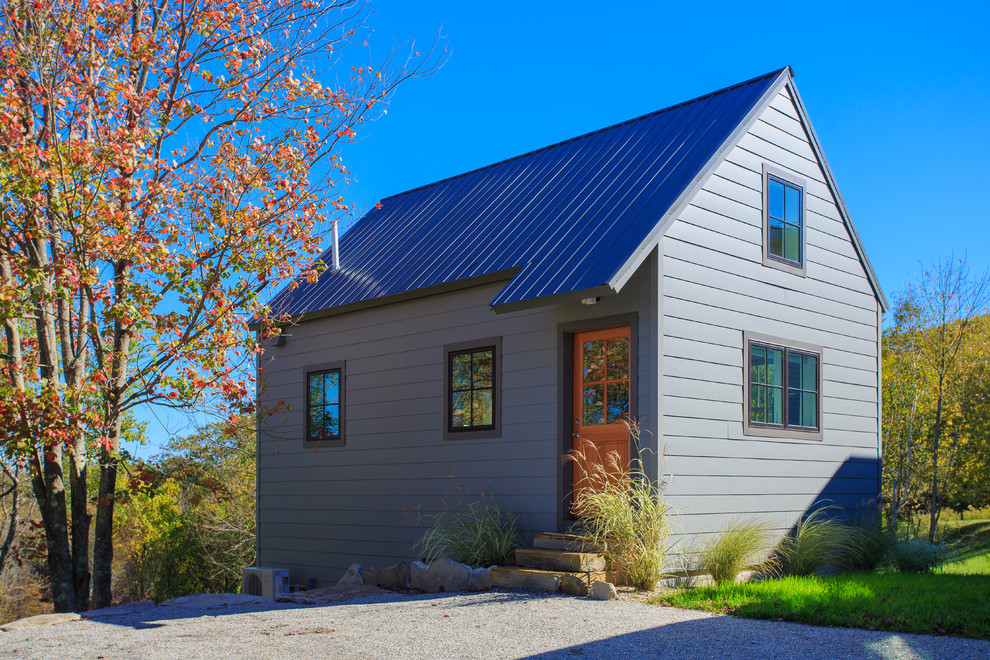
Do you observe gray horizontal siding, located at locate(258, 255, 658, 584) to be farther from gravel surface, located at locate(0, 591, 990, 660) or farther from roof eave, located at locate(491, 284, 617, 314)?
gravel surface, located at locate(0, 591, 990, 660)

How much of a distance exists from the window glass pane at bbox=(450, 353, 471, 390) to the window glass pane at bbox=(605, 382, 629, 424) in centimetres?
206

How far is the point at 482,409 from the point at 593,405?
159 centimetres

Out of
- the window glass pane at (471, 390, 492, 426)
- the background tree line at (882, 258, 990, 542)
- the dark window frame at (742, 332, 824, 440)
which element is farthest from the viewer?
the background tree line at (882, 258, 990, 542)

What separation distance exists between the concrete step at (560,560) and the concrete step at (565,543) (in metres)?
0.08

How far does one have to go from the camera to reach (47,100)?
30.6ft

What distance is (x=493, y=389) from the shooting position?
10586 millimetres

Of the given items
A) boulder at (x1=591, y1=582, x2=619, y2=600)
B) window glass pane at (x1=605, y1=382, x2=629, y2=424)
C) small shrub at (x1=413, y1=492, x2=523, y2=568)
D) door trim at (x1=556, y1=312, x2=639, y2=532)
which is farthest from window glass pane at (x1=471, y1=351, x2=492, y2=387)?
boulder at (x1=591, y1=582, x2=619, y2=600)

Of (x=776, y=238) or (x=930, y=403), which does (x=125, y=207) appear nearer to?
(x=776, y=238)

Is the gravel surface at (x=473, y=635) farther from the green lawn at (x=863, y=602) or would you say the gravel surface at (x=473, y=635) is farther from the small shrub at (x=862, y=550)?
the small shrub at (x=862, y=550)

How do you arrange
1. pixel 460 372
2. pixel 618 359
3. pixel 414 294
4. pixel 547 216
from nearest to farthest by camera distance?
pixel 618 359 → pixel 547 216 → pixel 460 372 → pixel 414 294

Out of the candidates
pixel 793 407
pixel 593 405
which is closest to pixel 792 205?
pixel 793 407

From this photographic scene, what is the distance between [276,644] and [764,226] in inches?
290

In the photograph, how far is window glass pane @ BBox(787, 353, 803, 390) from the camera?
10828 mm

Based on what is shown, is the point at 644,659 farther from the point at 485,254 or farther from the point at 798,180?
the point at 798,180
